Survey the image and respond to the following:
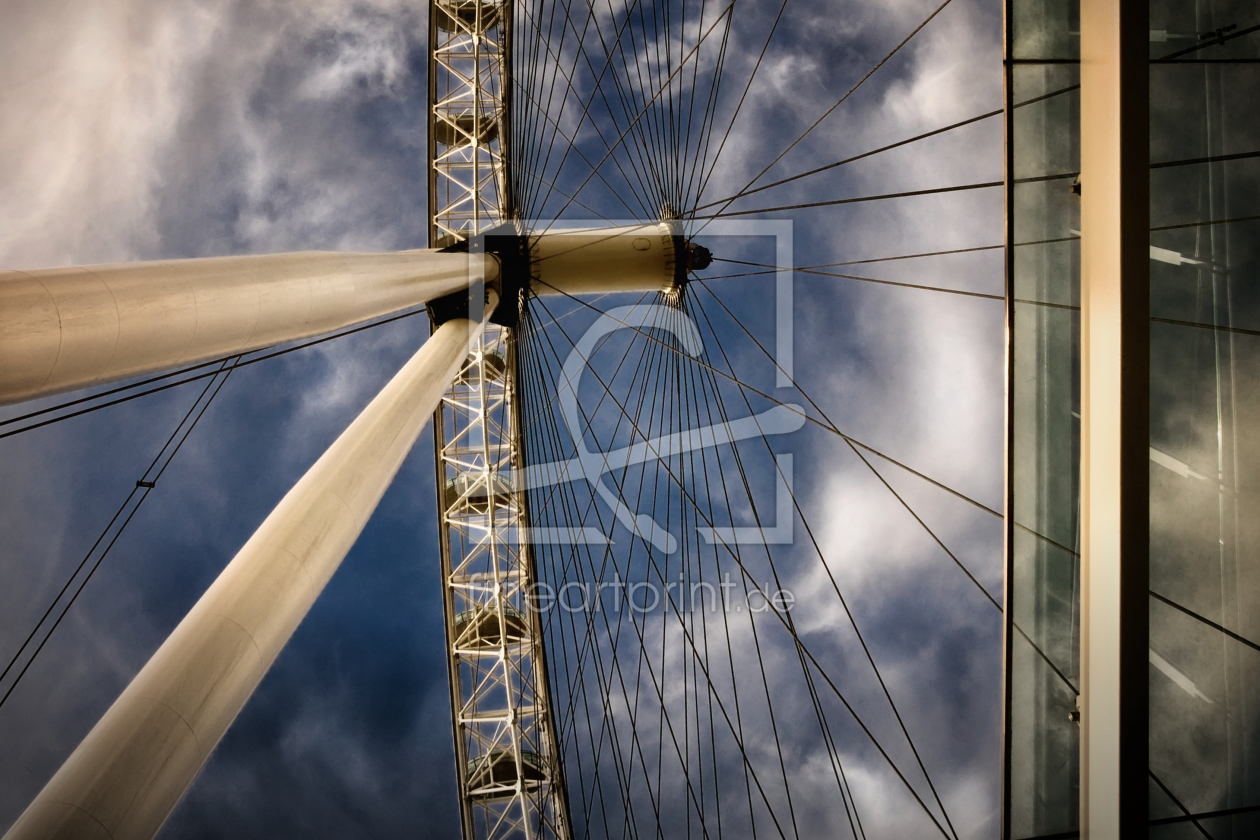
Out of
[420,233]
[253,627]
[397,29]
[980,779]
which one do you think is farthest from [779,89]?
[980,779]

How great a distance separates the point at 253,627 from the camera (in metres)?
4.45

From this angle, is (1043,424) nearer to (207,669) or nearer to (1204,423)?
(1204,423)

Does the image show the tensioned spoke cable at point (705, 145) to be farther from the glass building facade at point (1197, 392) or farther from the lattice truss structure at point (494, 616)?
the lattice truss structure at point (494, 616)

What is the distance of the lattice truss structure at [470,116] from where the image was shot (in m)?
16.3

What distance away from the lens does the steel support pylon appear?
663 inches

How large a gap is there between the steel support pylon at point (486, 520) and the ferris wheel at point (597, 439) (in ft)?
0.33

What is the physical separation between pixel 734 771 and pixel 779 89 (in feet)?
97.9

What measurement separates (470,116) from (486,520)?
10.5 meters

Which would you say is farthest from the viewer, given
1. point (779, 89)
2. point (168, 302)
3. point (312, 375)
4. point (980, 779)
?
point (312, 375)

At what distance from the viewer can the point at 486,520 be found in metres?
18.3

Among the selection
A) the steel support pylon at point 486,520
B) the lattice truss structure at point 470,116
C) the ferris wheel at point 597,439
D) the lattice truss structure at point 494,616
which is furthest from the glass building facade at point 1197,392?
the lattice truss structure at point 494,616

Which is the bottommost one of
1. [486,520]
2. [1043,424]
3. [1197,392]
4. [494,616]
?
[494,616]

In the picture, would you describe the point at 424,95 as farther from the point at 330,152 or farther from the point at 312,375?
the point at 312,375

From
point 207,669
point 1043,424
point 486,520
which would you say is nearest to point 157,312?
point 207,669
